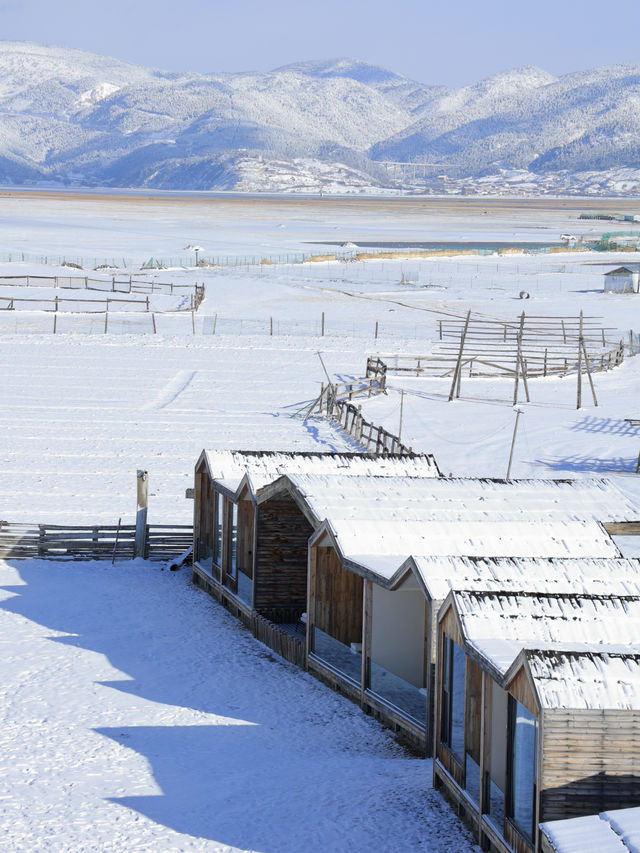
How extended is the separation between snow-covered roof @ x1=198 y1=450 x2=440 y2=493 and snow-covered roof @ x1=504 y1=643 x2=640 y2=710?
32.3 ft

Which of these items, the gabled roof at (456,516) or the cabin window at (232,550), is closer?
the gabled roof at (456,516)

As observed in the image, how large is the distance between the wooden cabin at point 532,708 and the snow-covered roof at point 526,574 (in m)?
1.03

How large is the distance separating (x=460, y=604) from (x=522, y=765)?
1.82 m

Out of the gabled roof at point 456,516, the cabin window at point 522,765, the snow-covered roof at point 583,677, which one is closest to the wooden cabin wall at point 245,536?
the gabled roof at point 456,516

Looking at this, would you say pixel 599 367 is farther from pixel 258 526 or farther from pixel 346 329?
pixel 258 526

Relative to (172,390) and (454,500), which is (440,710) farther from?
(172,390)

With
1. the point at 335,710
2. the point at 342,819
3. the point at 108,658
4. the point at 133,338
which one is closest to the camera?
the point at 342,819

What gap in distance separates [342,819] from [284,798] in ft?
2.40

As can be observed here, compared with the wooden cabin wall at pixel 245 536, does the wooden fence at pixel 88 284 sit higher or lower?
higher

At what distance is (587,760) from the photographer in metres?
9.12

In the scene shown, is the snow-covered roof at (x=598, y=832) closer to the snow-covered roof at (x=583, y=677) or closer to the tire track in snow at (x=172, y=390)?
the snow-covered roof at (x=583, y=677)

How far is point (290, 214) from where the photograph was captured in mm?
166250

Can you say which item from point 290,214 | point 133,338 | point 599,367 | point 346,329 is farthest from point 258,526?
point 290,214

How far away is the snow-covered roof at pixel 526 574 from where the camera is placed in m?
12.7
